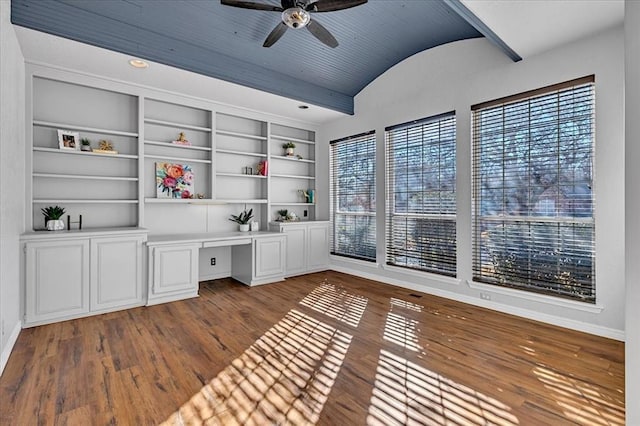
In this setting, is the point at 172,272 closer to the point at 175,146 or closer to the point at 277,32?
the point at 175,146

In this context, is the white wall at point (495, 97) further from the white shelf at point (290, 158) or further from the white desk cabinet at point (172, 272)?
the white desk cabinet at point (172, 272)

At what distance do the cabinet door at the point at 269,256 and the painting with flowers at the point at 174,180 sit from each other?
1306mm

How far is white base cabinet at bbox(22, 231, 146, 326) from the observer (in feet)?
10.4

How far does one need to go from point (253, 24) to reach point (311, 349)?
352cm

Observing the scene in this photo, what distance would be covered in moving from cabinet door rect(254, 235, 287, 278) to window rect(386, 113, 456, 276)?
67.4 inches

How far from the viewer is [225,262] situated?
5238 millimetres

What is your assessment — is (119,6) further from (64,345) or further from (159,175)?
(64,345)

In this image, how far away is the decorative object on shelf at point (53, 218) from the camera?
11.6 ft

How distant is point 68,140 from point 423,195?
457 cm

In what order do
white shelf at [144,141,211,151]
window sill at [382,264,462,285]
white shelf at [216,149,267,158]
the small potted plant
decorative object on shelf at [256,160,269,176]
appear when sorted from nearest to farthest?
1. window sill at [382,264,462,285]
2. white shelf at [144,141,211,151]
3. white shelf at [216,149,267,158]
4. the small potted plant
5. decorative object on shelf at [256,160,269,176]

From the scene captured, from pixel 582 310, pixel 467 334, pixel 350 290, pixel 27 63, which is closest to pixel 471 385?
pixel 467 334

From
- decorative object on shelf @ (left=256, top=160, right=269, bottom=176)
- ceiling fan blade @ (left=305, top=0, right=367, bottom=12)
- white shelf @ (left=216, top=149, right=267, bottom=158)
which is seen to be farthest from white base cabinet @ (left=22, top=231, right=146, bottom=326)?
ceiling fan blade @ (left=305, top=0, right=367, bottom=12)

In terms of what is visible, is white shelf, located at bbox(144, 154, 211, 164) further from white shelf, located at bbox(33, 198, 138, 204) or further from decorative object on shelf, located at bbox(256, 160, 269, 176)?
decorative object on shelf, located at bbox(256, 160, 269, 176)

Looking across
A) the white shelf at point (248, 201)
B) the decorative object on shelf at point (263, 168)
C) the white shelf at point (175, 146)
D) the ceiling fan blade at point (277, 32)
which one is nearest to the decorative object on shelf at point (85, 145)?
the white shelf at point (175, 146)
